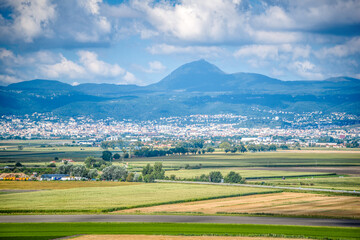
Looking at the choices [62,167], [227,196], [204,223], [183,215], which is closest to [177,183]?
[227,196]

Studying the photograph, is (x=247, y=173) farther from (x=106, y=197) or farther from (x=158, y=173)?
(x=106, y=197)

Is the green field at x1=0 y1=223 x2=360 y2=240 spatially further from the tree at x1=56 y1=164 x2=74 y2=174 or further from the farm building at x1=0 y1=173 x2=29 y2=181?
the tree at x1=56 y1=164 x2=74 y2=174

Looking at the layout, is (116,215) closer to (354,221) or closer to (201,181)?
(354,221)

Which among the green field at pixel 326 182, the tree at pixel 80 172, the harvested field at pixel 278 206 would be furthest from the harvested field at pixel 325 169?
the harvested field at pixel 278 206

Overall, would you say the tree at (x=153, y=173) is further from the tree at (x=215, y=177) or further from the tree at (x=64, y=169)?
the tree at (x=64, y=169)

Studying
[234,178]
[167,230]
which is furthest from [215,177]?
[167,230]

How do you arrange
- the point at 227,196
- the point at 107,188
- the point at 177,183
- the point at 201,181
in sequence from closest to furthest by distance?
1. the point at 227,196
2. the point at 107,188
3. the point at 177,183
4. the point at 201,181
